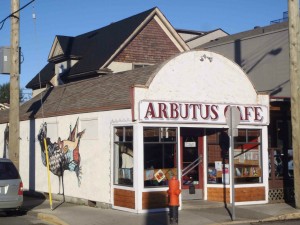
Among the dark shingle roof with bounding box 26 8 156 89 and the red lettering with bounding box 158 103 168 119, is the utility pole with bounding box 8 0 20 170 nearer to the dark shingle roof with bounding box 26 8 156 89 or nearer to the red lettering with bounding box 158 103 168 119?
the red lettering with bounding box 158 103 168 119

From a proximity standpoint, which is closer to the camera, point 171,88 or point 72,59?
point 171,88

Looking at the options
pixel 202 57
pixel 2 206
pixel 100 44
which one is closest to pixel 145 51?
pixel 100 44

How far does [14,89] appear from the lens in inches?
658

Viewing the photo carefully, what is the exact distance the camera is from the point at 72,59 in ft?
102

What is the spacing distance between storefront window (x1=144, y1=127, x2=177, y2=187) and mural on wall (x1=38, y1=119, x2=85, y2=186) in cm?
324

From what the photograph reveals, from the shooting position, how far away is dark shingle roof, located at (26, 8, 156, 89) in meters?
28.7

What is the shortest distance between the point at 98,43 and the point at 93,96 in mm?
14449

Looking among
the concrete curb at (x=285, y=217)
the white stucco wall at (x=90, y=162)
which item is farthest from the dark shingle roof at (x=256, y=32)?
the concrete curb at (x=285, y=217)

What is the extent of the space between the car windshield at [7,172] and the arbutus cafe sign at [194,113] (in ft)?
13.0

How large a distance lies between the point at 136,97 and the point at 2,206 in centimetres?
474

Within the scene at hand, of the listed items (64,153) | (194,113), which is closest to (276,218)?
(194,113)

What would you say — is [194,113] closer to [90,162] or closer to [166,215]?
[166,215]

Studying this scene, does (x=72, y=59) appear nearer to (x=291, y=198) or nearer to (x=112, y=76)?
(x=112, y=76)

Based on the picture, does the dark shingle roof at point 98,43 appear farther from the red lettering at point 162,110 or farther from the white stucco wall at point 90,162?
the red lettering at point 162,110
